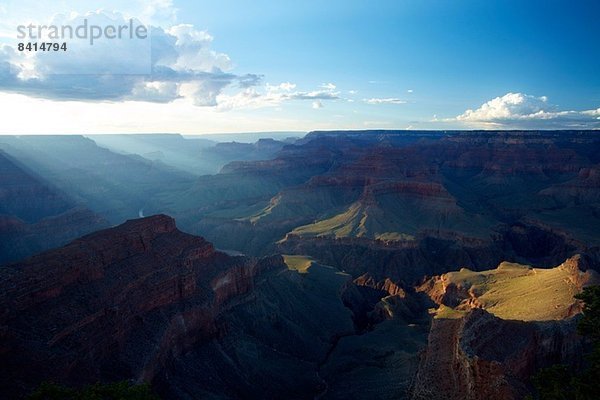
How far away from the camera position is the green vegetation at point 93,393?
22.2 m

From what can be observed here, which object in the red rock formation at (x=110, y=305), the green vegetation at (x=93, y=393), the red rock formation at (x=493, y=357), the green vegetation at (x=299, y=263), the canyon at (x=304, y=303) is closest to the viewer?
the green vegetation at (x=93, y=393)

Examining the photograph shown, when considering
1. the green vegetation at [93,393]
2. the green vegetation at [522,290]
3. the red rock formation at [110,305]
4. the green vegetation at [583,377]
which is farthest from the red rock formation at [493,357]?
the red rock formation at [110,305]

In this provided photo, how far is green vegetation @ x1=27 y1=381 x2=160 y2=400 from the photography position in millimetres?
22172

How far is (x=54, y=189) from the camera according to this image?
155 metres

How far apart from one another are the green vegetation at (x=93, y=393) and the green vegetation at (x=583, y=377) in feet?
64.7

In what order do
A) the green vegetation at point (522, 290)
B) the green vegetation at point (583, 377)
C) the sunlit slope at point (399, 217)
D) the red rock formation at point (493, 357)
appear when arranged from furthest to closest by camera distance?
the sunlit slope at point (399, 217), the green vegetation at point (522, 290), the red rock formation at point (493, 357), the green vegetation at point (583, 377)

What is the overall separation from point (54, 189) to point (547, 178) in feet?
633

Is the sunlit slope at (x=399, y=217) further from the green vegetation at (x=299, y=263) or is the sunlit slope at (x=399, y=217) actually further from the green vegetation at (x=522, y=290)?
the green vegetation at (x=522, y=290)

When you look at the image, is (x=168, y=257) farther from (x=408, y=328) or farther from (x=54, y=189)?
(x=54, y=189)

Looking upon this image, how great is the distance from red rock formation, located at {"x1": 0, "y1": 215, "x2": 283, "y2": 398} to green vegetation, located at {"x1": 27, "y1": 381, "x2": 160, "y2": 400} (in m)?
14.0

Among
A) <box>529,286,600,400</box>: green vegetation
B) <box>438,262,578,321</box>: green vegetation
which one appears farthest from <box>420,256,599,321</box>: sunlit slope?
<box>529,286,600,400</box>: green vegetation

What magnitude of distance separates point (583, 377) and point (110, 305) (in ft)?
136

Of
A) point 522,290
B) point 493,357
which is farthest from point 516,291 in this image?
point 493,357

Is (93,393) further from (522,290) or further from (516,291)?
(516,291)
